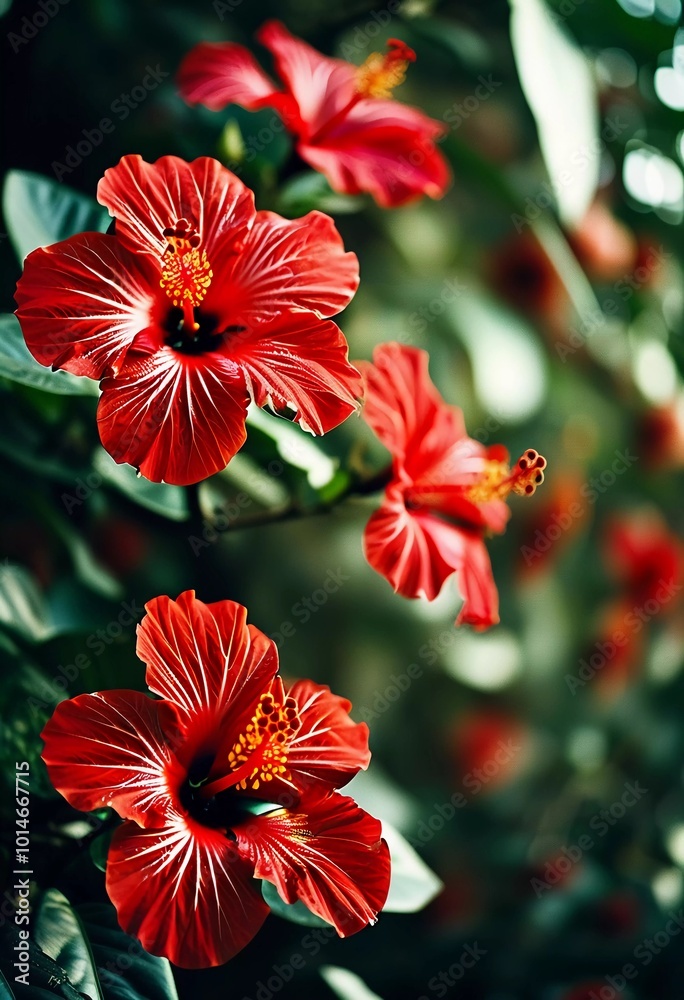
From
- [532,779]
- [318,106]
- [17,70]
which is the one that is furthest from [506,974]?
[17,70]

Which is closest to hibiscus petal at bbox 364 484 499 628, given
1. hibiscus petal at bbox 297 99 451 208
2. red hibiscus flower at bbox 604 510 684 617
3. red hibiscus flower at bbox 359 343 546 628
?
red hibiscus flower at bbox 359 343 546 628

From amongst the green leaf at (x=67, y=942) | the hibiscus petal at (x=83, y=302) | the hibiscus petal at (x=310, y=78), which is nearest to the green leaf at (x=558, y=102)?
the hibiscus petal at (x=310, y=78)

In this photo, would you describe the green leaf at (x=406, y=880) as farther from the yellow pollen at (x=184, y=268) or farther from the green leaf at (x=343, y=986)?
the yellow pollen at (x=184, y=268)

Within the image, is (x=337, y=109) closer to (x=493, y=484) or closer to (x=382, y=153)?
(x=382, y=153)

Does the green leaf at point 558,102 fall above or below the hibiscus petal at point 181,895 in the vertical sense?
above

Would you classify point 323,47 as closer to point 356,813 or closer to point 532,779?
point 356,813

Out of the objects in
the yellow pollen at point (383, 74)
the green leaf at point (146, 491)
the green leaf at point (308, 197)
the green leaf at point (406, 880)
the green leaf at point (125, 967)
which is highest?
the yellow pollen at point (383, 74)
